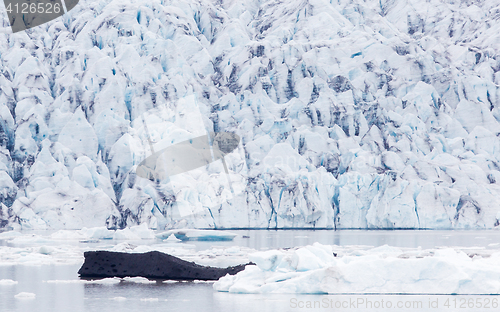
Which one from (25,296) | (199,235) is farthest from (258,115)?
(25,296)

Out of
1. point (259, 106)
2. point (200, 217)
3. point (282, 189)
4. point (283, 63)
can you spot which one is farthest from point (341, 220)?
point (283, 63)

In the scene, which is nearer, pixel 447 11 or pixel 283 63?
pixel 283 63

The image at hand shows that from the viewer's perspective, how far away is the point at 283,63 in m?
27.8

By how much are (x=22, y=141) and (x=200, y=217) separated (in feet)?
24.8

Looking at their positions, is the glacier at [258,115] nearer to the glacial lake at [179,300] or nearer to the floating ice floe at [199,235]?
the floating ice floe at [199,235]

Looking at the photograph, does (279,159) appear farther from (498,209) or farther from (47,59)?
(47,59)

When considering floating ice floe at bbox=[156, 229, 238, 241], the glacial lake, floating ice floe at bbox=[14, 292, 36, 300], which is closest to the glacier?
floating ice floe at bbox=[156, 229, 238, 241]

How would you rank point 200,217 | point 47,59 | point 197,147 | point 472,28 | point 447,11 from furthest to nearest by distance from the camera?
point 447,11 → point 472,28 → point 47,59 → point 197,147 → point 200,217

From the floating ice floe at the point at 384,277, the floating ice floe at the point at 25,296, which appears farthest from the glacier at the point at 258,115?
the floating ice floe at the point at 384,277

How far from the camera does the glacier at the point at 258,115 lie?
65.7 feet

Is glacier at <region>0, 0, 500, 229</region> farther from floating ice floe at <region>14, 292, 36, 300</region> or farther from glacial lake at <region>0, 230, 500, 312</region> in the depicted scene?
floating ice floe at <region>14, 292, 36, 300</region>

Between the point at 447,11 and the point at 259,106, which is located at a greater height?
the point at 447,11

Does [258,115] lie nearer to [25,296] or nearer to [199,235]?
[199,235]

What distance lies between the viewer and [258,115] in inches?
984
